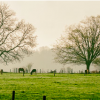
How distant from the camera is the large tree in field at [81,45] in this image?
5378 centimetres

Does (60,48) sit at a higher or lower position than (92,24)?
lower

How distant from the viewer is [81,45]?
5434 centimetres

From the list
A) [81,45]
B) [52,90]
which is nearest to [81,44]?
[81,45]

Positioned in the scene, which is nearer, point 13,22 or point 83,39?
point 13,22

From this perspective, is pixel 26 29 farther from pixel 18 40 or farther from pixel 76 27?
pixel 76 27

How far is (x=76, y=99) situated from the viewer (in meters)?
13.0

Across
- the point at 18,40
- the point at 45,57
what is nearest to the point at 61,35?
the point at 18,40

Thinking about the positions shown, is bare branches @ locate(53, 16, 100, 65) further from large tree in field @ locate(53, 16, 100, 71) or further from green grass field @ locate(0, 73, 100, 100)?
green grass field @ locate(0, 73, 100, 100)

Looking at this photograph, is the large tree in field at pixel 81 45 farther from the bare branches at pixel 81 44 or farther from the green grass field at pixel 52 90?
the green grass field at pixel 52 90

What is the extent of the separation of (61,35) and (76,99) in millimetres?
43207

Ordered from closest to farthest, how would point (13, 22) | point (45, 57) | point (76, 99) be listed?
point (76, 99), point (13, 22), point (45, 57)

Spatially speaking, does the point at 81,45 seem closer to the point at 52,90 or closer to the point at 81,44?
the point at 81,44

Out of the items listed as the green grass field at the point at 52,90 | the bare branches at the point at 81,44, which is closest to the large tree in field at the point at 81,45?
the bare branches at the point at 81,44

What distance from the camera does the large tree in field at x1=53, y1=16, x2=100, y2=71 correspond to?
53.8 m
